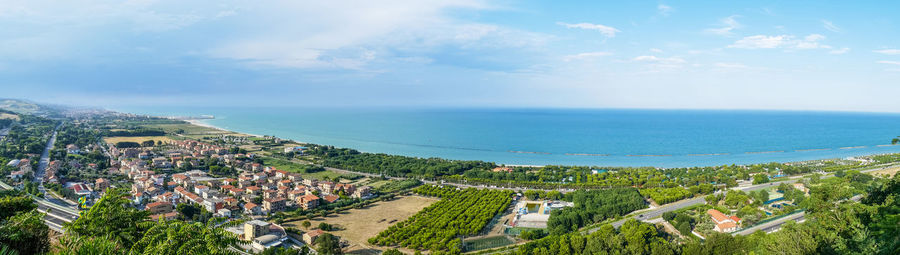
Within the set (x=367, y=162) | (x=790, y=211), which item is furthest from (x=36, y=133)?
(x=790, y=211)

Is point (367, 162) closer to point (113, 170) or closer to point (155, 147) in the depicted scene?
point (113, 170)

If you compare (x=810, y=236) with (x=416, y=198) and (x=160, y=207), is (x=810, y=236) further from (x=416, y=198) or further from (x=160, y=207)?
(x=160, y=207)

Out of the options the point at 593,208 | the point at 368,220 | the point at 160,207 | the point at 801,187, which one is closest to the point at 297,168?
the point at 160,207

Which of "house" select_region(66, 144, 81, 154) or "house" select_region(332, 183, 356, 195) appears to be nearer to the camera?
"house" select_region(332, 183, 356, 195)

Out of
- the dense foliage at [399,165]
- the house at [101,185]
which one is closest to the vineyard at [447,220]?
the dense foliage at [399,165]

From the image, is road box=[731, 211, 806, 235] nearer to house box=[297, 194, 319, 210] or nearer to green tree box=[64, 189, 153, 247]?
green tree box=[64, 189, 153, 247]

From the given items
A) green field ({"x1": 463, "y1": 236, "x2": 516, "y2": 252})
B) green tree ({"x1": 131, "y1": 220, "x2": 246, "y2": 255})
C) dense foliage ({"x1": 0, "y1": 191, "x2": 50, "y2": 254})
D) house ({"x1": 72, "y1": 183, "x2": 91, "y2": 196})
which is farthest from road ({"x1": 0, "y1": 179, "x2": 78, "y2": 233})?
green tree ({"x1": 131, "y1": 220, "x2": 246, "y2": 255})

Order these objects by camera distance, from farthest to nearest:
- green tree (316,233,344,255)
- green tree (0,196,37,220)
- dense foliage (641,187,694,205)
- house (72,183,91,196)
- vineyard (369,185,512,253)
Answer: house (72,183,91,196)
dense foliage (641,187,694,205)
vineyard (369,185,512,253)
green tree (316,233,344,255)
green tree (0,196,37,220)
